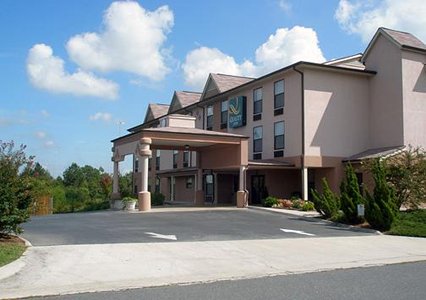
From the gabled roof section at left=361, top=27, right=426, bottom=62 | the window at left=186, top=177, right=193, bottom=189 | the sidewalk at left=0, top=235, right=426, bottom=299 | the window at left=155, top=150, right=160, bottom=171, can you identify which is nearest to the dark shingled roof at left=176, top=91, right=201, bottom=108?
the window at left=155, top=150, right=160, bottom=171

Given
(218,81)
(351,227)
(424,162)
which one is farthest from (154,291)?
(218,81)

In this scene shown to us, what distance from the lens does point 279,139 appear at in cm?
3231

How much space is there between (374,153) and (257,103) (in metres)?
8.59

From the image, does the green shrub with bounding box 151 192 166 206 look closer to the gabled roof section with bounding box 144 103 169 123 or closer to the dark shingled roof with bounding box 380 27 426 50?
the gabled roof section with bounding box 144 103 169 123

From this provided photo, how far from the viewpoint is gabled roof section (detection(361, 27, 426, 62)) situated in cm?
2972

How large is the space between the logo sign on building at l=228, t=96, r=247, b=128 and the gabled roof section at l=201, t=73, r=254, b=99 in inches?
104

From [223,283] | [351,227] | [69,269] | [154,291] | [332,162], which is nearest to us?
[154,291]

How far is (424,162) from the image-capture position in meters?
24.0

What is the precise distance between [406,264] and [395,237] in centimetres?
600

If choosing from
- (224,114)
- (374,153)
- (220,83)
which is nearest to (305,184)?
(374,153)

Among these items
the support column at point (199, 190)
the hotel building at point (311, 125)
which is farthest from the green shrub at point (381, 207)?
the support column at point (199, 190)

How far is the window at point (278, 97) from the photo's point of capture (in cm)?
3203

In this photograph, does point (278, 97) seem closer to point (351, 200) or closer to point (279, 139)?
point (279, 139)

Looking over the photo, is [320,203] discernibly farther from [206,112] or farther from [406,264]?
[206,112]
